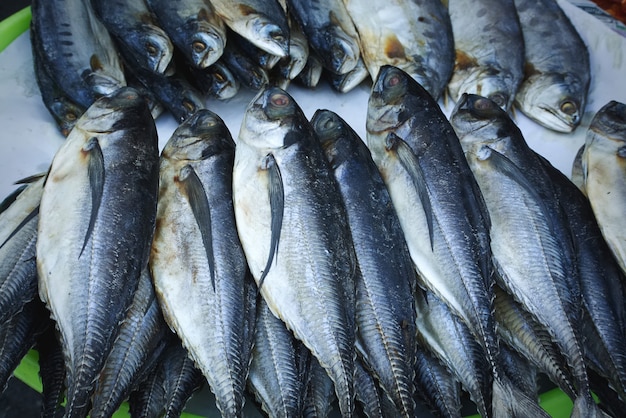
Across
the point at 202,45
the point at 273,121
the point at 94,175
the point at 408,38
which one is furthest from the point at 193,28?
the point at 408,38

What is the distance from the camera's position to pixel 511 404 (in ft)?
5.75

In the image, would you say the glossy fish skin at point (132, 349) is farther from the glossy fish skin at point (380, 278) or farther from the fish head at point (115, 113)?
the glossy fish skin at point (380, 278)

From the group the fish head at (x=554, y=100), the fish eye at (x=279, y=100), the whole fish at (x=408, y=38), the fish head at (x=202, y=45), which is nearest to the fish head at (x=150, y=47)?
the fish head at (x=202, y=45)

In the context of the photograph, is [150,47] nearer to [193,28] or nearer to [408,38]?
[193,28]

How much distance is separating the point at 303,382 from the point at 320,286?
1.01 ft

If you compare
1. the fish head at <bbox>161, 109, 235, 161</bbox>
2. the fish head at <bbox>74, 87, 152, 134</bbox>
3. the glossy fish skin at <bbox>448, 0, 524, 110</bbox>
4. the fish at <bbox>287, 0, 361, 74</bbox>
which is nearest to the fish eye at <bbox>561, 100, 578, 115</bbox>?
the glossy fish skin at <bbox>448, 0, 524, 110</bbox>

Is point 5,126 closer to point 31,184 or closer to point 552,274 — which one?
point 31,184

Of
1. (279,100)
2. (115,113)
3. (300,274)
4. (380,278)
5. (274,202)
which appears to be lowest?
(380,278)

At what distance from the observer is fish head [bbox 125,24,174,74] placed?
240 cm

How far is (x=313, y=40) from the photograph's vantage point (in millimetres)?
2652

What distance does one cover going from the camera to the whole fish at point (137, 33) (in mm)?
2402

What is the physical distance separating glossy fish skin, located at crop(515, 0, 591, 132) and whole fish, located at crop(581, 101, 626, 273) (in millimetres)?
341

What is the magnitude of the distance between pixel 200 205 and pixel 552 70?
6.46ft

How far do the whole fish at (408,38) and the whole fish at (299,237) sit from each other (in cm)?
91
